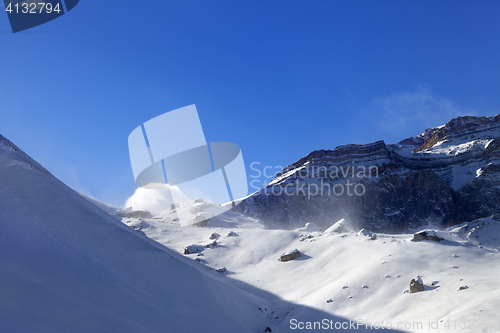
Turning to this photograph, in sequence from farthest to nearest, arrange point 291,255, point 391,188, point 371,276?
1. point 391,188
2. point 291,255
3. point 371,276

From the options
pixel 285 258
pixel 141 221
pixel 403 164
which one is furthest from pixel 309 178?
pixel 285 258

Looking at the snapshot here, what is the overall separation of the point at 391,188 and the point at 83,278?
113 metres

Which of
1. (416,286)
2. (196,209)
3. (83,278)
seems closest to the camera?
(83,278)

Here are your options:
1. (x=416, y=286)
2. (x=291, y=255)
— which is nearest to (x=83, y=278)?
(x=416, y=286)

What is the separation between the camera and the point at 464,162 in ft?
353

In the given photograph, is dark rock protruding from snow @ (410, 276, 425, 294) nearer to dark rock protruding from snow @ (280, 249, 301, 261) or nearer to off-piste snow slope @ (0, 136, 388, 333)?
off-piste snow slope @ (0, 136, 388, 333)

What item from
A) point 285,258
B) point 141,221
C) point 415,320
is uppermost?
point 141,221

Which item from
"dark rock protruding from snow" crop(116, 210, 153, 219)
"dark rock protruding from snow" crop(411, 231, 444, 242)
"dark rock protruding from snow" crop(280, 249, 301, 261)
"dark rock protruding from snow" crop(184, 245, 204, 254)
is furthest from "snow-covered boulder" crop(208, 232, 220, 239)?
"dark rock protruding from snow" crop(116, 210, 153, 219)

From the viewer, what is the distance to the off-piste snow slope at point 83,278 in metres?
8.05

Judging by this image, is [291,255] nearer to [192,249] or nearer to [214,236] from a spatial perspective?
[192,249]

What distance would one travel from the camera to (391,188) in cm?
10794

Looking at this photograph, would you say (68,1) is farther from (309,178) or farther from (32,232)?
(309,178)

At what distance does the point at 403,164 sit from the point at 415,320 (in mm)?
113860

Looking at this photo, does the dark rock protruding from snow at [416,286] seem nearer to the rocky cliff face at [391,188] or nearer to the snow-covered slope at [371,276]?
the snow-covered slope at [371,276]
